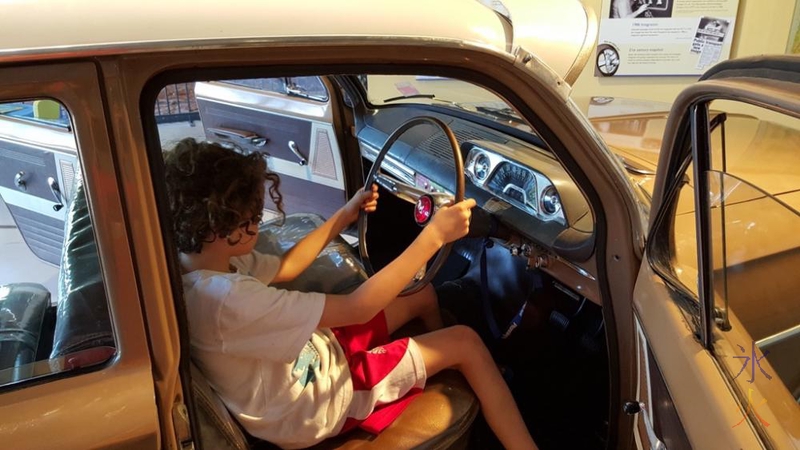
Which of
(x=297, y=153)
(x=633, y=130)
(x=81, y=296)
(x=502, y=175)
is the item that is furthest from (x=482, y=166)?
(x=81, y=296)

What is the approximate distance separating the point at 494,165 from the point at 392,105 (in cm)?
92

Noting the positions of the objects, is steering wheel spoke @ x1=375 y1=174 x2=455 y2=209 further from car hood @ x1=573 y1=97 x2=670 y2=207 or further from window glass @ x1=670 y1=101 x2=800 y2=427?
window glass @ x1=670 y1=101 x2=800 y2=427

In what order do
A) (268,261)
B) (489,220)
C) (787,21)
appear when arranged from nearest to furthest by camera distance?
1. (268,261)
2. (489,220)
3. (787,21)

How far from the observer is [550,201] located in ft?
5.12

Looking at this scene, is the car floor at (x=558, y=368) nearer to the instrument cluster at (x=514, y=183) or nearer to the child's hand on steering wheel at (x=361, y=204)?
the instrument cluster at (x=514, y=183)

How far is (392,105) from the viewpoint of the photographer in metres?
2.61

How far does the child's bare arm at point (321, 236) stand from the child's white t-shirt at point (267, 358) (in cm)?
31

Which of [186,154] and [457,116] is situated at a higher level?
[186,154]

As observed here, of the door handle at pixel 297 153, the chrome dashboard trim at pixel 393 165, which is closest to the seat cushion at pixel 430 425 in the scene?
the chrome dashboard trim at pixel 393 165

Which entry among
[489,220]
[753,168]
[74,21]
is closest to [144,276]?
[74,21]

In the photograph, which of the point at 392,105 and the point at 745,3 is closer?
the point at 392,105

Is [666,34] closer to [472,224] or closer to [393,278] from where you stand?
[472,224]

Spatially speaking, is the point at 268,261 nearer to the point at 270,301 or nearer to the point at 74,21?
the point at 270,301

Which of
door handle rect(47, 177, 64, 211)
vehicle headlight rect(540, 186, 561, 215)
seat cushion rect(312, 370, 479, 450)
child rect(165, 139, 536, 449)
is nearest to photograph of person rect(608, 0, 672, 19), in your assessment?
vehicle headlight rect(540, 186, 561, 215)
